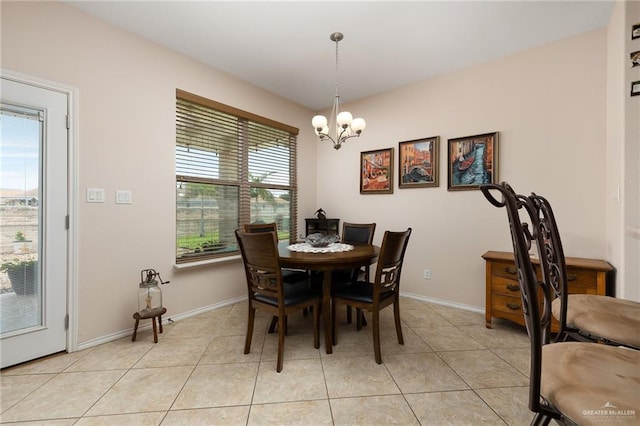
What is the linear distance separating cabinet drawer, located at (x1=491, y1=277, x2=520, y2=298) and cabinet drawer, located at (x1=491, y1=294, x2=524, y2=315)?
0.04 m

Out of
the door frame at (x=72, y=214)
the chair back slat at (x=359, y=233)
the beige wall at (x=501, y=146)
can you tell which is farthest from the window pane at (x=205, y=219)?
the beige wall at (x=501, y=146)

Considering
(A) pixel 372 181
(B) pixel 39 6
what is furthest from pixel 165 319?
(A) pixel 372 181

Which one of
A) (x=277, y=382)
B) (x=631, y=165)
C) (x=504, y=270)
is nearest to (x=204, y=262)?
(x=277, y=382)

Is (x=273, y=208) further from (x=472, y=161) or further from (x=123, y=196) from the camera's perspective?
(x=472, y=161)

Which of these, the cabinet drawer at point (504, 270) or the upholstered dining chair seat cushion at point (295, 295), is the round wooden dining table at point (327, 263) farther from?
the cabinet drawer at point (504, 270)

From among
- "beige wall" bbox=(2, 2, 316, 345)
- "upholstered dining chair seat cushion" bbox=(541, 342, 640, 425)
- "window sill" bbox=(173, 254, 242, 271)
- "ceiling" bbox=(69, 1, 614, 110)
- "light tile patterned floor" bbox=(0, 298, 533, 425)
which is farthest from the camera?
"window sill" bbox=(173, 254, 242, 271)

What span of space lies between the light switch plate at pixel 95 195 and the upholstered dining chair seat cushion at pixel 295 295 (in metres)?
1.57

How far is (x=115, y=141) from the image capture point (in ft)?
7.50

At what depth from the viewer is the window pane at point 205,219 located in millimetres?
2805

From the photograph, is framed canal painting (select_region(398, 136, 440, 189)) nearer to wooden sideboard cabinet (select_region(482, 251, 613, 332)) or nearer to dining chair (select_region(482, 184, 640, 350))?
wooden sideboard cabinet (select_region(482, 251, 613, 332))

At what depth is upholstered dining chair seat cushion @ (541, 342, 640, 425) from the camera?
2.07ft

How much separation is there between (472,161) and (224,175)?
2879mm

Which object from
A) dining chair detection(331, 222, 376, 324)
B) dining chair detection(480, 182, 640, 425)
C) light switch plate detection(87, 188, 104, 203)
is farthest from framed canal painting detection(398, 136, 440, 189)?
light switch plate detection(87, 188, 104, 203)

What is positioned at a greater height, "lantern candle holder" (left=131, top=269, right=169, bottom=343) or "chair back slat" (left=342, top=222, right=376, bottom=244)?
"chair back slat" (left=342, top=222, right=376, bottom=244)
